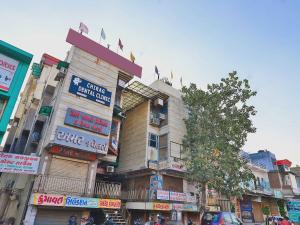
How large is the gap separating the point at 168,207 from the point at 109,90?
1202cm

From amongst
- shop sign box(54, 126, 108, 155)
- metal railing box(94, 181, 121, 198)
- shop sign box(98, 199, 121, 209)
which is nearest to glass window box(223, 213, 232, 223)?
shop sign box(98, 199, 121, 209)

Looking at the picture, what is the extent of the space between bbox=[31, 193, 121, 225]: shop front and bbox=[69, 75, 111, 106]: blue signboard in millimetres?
8413

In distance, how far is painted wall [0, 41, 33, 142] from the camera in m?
14.2

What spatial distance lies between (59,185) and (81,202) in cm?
205

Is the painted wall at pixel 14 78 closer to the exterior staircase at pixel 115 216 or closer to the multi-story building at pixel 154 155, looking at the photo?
the exterior staircase at pixel 115 216

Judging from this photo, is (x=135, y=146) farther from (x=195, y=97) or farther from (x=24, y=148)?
(x=24, y=148)

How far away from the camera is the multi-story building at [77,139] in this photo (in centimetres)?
1572

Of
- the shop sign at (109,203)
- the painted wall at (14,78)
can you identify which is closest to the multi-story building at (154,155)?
the shop sign at (109,203)

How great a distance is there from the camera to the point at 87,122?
Result: 61.4 feet

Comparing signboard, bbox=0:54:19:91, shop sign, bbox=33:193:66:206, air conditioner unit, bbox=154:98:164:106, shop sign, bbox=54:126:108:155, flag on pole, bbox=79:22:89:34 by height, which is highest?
flag on pole, bbox=79:22:89:34

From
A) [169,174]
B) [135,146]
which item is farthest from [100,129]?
[169,174]

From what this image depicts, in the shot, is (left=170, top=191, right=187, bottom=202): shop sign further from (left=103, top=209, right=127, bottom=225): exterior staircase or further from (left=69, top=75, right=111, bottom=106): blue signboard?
(left=69, top=75, right=111, bottom=106): blue signboard

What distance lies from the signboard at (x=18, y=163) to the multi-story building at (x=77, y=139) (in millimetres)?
286

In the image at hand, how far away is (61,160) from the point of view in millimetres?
17203
